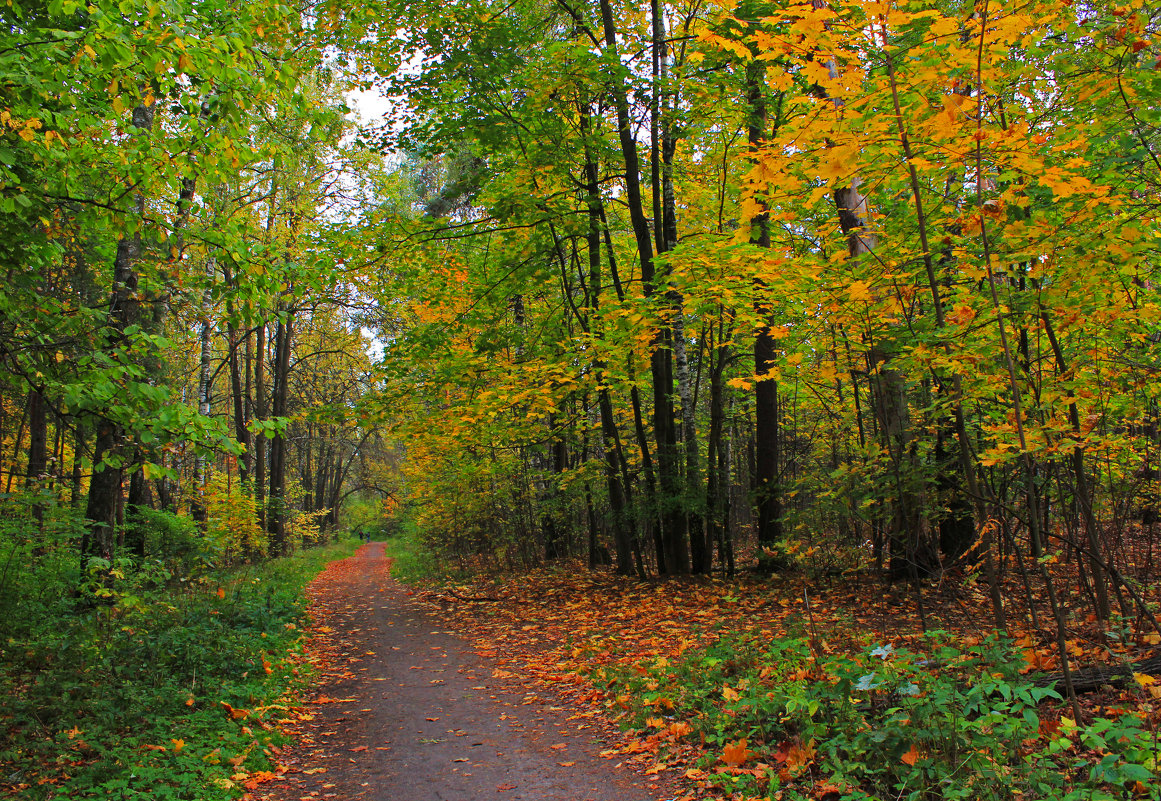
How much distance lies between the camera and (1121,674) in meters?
3.83

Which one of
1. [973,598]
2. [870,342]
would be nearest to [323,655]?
[870,342]

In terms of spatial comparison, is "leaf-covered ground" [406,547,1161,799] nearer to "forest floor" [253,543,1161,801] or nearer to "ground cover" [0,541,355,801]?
"forest floor" [253,543,1161,801]

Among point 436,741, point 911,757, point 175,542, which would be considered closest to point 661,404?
point 436,741

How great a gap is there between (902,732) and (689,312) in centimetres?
627

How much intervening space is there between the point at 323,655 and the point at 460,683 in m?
2.54

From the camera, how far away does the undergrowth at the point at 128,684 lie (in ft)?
13.5

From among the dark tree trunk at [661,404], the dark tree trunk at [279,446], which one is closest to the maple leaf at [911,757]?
the dark tree trunk at [661,404]

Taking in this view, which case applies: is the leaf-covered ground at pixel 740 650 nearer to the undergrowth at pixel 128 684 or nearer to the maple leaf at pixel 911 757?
the maple leaf at pixel 911 757

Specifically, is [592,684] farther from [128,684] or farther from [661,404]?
[661,404]

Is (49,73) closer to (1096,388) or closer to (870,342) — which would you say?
(870,342)

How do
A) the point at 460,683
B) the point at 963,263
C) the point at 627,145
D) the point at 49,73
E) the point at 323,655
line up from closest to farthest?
the point at 49,73 < the point at 963,263 < the point at 460,683 < the point at 323,655 < the point at 627,145

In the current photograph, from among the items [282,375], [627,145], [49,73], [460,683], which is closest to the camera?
[49,73]

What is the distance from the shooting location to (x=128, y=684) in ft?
17.2

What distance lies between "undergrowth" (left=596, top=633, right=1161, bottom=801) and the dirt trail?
2.19ft
